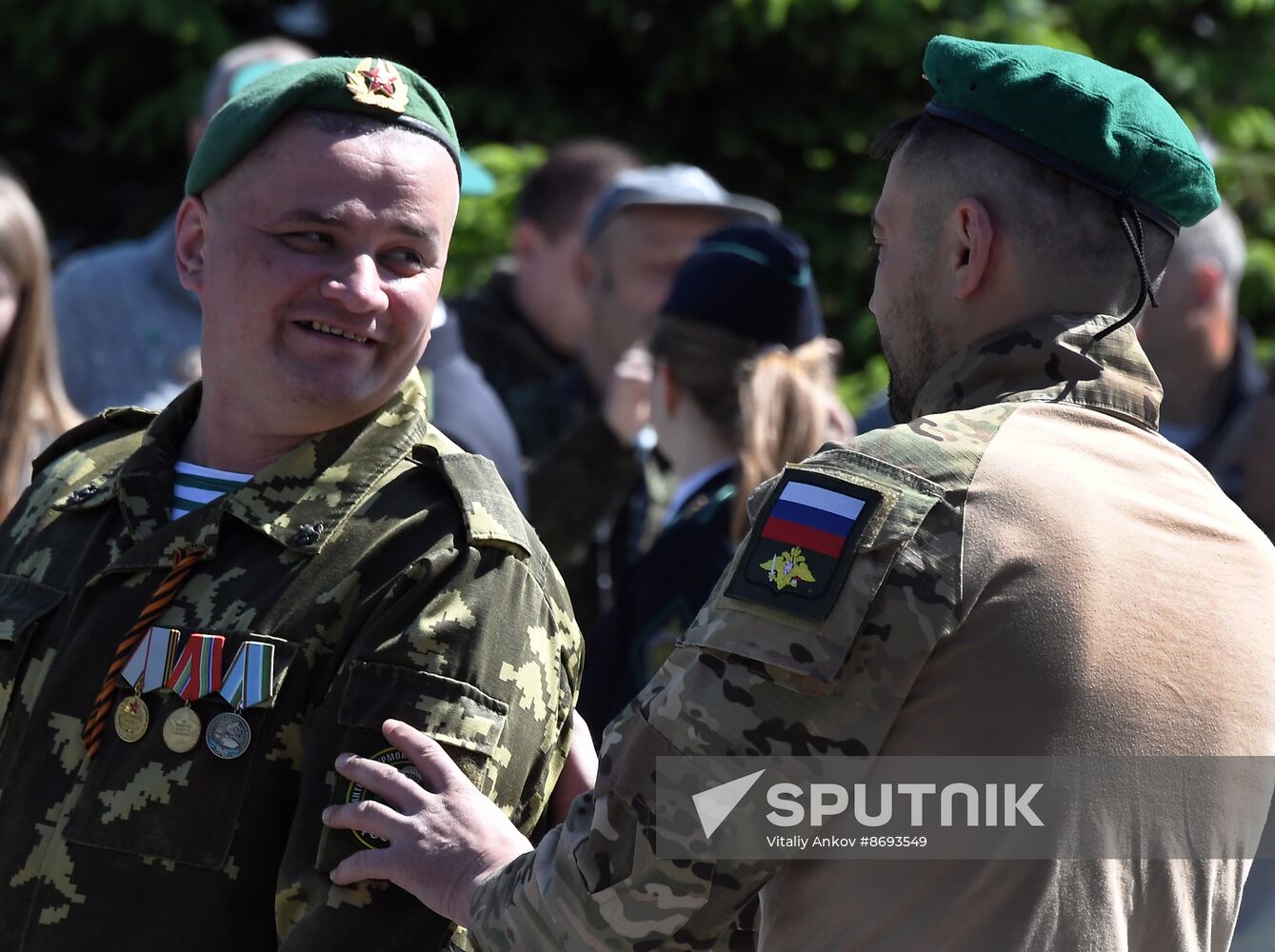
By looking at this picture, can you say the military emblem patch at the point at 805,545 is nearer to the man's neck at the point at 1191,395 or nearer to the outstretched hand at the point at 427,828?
the outstretched hand at the point at 427,828

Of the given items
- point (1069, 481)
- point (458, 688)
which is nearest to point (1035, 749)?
point (1069, 481)

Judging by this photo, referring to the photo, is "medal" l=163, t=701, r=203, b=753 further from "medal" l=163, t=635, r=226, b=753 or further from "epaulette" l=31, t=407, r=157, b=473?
"epaulette" l=31, t=407, r=157, b=473

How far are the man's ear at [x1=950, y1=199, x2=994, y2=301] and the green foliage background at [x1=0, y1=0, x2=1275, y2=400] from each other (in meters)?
5.19

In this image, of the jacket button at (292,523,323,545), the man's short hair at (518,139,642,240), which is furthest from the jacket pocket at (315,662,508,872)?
the man's short hair at (518,139,642,240)

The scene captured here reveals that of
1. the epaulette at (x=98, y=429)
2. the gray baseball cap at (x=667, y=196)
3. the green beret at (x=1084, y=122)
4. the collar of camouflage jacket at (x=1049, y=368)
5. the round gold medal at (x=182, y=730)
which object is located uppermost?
the green beret at (x=1084, y=122)

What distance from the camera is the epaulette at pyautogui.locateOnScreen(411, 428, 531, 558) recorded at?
85.8 inches

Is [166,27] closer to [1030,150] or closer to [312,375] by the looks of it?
[312,375]

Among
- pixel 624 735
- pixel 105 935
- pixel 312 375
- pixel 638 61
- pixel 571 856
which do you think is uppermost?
pixel 638 61

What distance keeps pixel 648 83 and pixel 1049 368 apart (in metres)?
6.37

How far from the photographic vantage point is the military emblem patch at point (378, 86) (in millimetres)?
2266

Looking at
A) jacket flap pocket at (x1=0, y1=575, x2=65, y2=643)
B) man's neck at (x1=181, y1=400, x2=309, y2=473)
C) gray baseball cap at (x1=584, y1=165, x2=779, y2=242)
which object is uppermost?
gray baseball cap at (x1=584, y1=165, x2=779, y2=242)

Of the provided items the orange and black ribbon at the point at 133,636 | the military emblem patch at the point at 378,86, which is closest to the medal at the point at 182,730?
the orange and black ribbon at the point at 133,636

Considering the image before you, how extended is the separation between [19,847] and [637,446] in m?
3.20

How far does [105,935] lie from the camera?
210 centimetres
